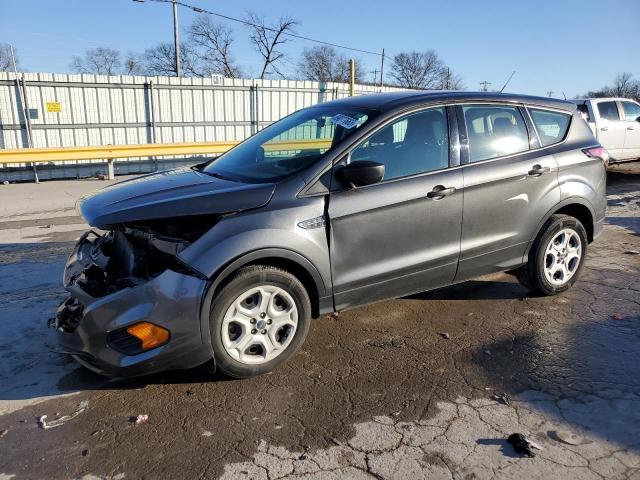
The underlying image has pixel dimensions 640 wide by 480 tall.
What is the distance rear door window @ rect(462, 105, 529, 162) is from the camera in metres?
4.05

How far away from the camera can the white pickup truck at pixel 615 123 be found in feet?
40.2

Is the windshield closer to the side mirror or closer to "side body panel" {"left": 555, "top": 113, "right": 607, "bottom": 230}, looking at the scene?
the side mirror

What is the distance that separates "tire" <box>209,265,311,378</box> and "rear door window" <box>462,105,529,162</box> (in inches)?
73.2

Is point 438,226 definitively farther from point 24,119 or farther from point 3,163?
point 24,119

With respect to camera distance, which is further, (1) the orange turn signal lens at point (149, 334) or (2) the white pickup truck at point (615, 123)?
(2) the white pickup truck at point (615, 123)

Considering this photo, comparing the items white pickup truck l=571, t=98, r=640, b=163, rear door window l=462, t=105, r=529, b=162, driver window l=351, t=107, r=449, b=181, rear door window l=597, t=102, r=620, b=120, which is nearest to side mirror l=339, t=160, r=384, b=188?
driver window l=351, t=107, r=449, b=181

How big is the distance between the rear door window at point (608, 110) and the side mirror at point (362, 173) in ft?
37.2

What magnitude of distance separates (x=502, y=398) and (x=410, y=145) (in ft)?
6.14

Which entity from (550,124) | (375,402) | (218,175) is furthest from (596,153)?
(218,175)

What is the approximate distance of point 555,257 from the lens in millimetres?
4562

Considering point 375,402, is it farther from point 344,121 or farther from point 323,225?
point 344,121

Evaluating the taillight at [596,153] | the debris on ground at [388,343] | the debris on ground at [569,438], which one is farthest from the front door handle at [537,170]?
the debris on ground at [569,438]

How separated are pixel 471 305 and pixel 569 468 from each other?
2132mm

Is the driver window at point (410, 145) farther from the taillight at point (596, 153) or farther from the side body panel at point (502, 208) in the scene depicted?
the taillight at point (596, 153)
